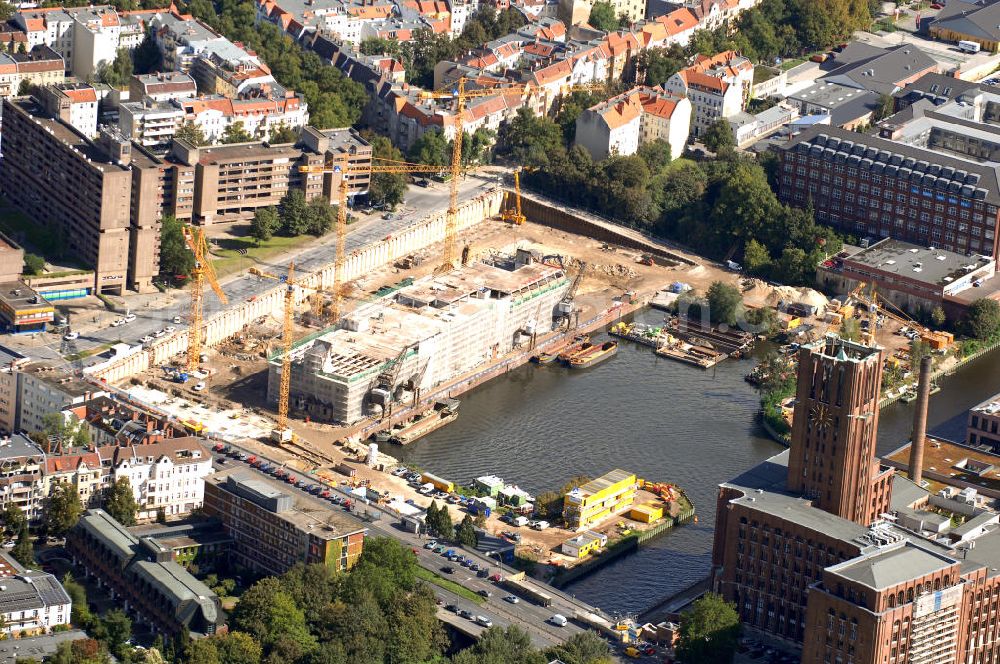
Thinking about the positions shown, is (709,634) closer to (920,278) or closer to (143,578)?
(143,578)

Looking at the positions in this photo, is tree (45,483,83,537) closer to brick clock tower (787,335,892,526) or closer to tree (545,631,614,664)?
tree (545,631,614,664)

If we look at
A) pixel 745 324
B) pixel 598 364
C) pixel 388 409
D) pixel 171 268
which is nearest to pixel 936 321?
pixel 745 324

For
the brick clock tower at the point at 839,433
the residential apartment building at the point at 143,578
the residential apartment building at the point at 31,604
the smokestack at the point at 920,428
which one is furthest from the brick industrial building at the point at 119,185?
the brick clock tower at the point at 839,433

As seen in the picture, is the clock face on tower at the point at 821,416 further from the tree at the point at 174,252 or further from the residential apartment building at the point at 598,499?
the tree at the point at 174,252

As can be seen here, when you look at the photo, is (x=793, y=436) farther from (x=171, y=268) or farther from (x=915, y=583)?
(x=171, y=268)

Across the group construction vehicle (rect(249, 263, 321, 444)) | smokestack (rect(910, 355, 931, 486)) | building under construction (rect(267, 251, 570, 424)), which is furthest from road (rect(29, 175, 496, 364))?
smokestack (rect(910, 355, 931, 486))
